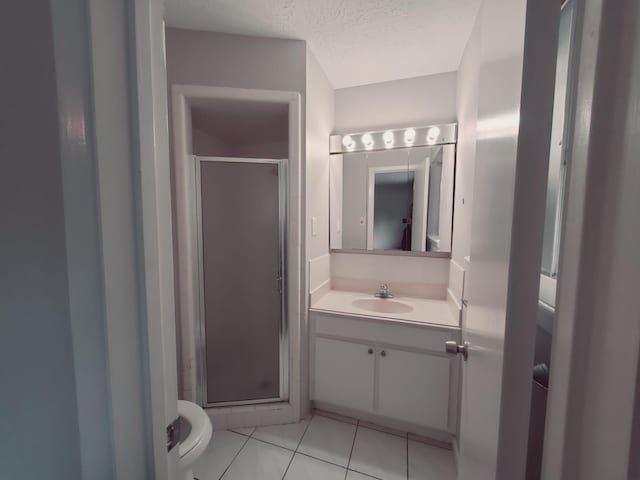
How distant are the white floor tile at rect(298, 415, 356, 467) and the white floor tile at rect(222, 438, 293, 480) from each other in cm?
13

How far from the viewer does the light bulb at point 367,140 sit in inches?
77.7

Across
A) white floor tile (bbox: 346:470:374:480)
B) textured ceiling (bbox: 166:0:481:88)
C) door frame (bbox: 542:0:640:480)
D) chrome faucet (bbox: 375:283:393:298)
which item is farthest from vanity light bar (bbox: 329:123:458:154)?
white floor tile (bbox: 346:470:374:480)

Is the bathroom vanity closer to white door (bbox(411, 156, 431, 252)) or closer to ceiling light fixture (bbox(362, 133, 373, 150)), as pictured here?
white door (bbox(411, 156, 431, 252))

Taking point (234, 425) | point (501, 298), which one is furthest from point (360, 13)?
point (234, 425)

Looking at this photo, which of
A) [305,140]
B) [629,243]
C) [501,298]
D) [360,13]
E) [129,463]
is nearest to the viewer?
[629,243]

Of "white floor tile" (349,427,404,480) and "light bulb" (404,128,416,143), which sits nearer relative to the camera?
"white floor tile" (349,427,404,480)

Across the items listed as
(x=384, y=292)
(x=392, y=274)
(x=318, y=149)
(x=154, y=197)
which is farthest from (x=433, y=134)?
(x=154, y=197)

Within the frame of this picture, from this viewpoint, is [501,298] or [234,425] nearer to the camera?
[501,298]

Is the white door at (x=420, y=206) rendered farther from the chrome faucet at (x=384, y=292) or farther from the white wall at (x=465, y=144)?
the chrome faucet at (x=384, y=292)

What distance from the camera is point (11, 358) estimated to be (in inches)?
12.3

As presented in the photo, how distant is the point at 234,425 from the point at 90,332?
1773mm

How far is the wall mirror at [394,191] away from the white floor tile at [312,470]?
138 cm

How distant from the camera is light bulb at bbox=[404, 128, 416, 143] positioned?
6.15ft

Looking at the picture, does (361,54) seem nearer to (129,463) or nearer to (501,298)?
(501,298)
